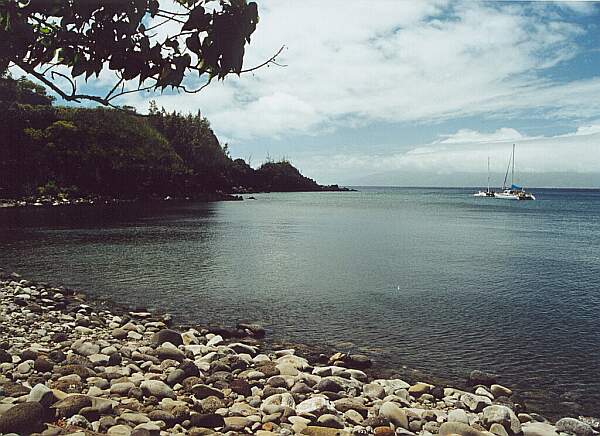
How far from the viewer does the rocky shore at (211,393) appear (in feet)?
26.1

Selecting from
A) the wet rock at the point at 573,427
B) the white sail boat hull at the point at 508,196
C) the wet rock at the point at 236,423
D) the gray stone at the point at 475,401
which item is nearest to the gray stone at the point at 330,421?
the wet rock at the point at 236,423

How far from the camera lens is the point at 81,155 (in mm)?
107688

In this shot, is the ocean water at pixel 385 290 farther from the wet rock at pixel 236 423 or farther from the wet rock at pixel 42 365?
the wet rock at pixel 42 365

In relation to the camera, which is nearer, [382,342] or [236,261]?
[382,342]

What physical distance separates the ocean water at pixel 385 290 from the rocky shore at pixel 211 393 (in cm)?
176

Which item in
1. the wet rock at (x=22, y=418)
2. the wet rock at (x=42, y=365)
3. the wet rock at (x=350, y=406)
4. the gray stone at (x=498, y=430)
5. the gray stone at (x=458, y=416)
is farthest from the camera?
the wet rock at (x=42, y=365)

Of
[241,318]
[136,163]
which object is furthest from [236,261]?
[136,163]

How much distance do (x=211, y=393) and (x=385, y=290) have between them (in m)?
15.3

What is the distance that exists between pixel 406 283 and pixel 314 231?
29.8m

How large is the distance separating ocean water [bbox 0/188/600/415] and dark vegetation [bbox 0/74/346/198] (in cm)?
5526

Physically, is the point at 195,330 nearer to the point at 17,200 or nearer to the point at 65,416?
the point at 65,416

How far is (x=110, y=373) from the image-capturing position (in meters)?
10.4

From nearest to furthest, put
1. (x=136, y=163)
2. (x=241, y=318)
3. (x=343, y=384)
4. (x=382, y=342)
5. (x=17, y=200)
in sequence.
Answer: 1. (x=343, y=384)
2. (x=382, y=342)
3. (x=241, y=318)
4. (x=17, y=200)
5. (x=136, y=163)

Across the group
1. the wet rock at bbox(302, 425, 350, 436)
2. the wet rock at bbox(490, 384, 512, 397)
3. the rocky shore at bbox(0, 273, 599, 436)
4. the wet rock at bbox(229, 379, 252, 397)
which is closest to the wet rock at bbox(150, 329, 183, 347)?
the rocky shore at bbox(0, 273, 599, 436)
